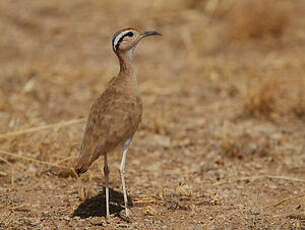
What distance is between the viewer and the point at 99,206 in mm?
4168

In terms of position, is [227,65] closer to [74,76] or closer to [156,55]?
[156,55]

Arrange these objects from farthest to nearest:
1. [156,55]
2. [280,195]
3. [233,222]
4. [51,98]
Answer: [156,55], [51,98], [280,195], [233,222]

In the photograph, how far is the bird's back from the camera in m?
3.67

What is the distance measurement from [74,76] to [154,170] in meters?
2.82

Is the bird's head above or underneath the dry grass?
underneath

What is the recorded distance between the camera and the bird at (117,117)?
3682 mm

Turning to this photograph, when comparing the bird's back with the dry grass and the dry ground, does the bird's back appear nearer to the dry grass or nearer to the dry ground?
the dry ground

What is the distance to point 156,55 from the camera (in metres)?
8.35

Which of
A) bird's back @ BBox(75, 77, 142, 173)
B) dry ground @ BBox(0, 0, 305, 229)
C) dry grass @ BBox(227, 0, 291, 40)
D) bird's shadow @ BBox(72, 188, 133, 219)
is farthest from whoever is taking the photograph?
dry grass @ BBox(227, 0, 291, 40)

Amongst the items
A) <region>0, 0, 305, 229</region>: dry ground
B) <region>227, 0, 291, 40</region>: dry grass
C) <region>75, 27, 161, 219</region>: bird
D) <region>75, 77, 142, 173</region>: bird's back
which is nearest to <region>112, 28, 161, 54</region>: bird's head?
<region>75, 27, 161, 219</region>: bird

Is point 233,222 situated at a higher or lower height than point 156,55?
lower

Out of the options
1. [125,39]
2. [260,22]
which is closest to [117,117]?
[125,39]

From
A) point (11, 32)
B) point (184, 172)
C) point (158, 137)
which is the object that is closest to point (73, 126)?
point (158, 137)

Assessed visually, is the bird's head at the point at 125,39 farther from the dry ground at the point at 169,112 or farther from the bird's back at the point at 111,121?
the dry ground at the point at 169,112
